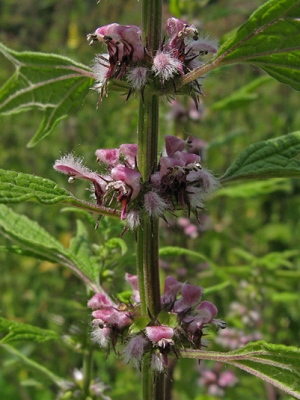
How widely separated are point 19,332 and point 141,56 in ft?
3.52

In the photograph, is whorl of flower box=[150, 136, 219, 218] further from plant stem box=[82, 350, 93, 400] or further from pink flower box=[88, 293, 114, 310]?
plant stem box=[82, 350, 93, 400]

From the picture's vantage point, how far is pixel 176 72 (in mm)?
1420

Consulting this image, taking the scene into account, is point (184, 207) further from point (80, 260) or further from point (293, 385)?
point (80, 260)

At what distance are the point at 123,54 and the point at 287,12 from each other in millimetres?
465

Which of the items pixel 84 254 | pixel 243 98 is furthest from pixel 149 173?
pixel 243 98

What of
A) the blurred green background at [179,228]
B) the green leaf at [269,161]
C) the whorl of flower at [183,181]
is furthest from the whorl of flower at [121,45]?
the blurred green background at [179,228]

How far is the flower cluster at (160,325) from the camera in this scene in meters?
1.48

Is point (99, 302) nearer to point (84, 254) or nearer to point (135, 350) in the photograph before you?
point (135, 350)

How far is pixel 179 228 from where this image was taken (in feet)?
12.8

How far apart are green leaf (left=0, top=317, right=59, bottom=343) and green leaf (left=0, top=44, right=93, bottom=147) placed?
66cm

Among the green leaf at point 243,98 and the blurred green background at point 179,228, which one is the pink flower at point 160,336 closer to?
the blurred green background at point 179,228

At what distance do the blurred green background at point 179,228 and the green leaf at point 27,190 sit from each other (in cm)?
80

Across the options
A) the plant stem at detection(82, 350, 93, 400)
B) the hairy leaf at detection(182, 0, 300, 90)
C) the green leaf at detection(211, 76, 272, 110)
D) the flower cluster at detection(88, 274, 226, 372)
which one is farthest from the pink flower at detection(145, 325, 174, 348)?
the green leaf at detection(211, 76, 272, 110)

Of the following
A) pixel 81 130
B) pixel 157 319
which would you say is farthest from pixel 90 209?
pixel 81 130
